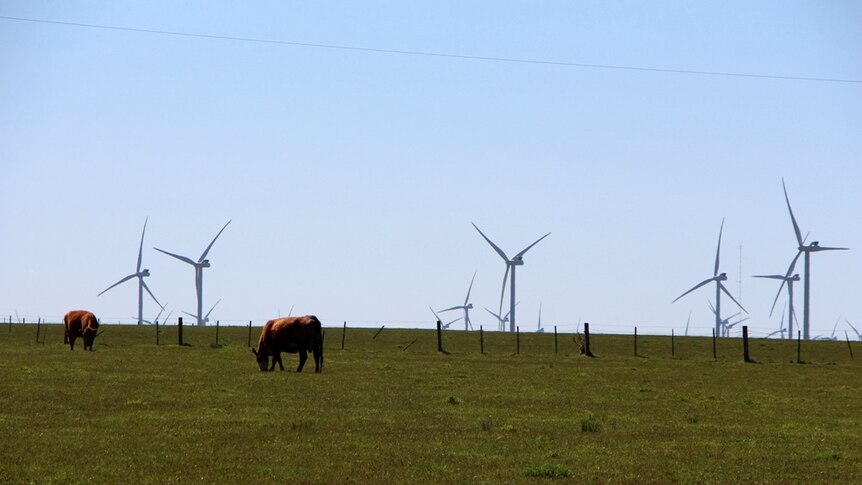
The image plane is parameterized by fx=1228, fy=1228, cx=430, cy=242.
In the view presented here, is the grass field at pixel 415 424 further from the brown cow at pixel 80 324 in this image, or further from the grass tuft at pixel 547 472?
the brown cow at pixel 80 324

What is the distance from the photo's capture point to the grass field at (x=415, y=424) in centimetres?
1622

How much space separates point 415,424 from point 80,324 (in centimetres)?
3659

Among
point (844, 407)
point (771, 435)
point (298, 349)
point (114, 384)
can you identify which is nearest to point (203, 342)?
point (298, 349)

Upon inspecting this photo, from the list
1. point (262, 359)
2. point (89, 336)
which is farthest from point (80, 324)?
point (262, 359)

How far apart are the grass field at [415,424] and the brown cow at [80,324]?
905cm

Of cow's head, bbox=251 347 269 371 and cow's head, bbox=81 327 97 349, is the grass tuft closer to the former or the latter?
cow's head, bbox=251 347 269 371

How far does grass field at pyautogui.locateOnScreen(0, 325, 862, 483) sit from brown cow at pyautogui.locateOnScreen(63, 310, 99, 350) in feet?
29.7

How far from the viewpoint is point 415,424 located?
22172mm

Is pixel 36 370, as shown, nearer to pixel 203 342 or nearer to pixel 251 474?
pixel 251 474

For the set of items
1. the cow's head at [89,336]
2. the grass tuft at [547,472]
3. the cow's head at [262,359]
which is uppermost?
the cow's head at [89,336]

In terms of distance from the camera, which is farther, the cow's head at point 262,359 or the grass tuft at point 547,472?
the cow's head at point 262,359

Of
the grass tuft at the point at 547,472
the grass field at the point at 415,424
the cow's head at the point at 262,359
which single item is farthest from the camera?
the cow's head at the point at 262,359

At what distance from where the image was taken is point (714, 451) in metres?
18.8

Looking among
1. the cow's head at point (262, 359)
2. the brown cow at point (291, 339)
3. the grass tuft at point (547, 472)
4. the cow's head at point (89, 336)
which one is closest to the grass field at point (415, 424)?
the grass tuft at point (547, 472)
